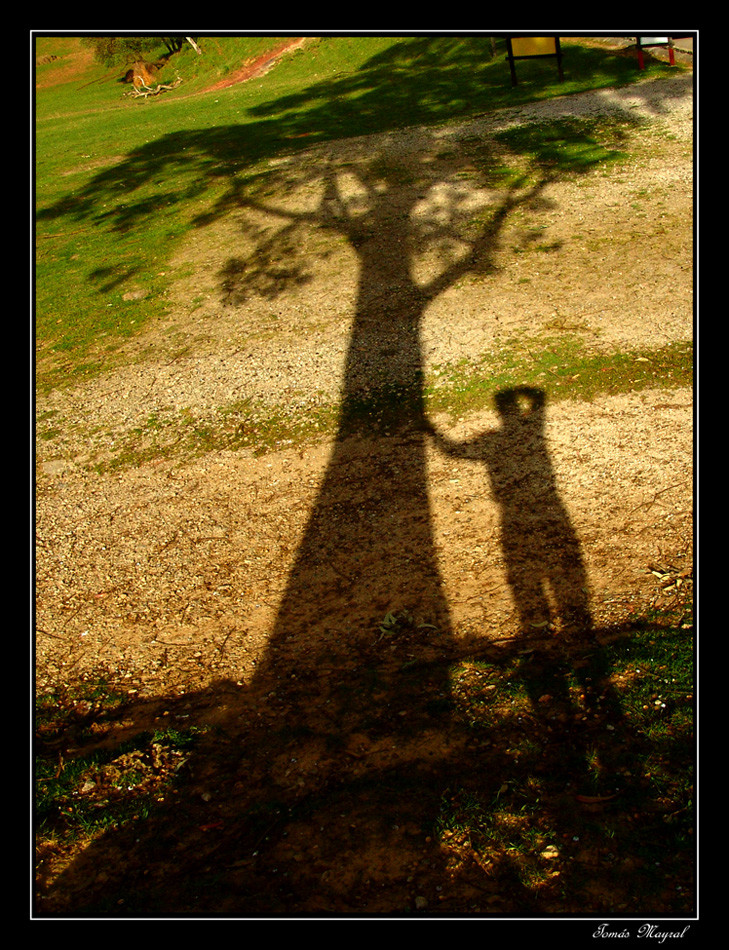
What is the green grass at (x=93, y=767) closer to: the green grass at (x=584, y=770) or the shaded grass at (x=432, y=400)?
the green grass at (x=584, y=770)

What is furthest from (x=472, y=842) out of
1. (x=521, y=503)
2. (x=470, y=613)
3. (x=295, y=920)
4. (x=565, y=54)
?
(x=565, y=54)

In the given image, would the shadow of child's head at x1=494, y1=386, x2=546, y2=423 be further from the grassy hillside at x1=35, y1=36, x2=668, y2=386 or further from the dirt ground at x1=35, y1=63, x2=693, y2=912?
the grassy hillside at x1=35, y1=36, x2=668, y2=386

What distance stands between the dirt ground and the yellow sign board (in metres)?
7.56

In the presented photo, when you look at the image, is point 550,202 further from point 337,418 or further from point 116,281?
point 116,281

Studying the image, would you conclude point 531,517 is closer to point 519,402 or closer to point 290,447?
point 519,402

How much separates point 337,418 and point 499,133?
990 cm

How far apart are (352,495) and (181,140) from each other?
16.4 metres

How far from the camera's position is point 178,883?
10.1 feet

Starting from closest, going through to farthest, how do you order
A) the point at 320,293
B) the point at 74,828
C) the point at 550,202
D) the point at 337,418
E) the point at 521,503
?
1. the point at 74,828
2. the point at 521,503
3. the point at 337,418
4. the point at 320,293
5. the point at 550,202

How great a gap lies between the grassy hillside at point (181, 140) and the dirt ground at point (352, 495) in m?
1.51

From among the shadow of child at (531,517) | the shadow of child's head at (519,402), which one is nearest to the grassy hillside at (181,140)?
the shadow of child's head at (519,402)

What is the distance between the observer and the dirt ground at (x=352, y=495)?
437 centimetres

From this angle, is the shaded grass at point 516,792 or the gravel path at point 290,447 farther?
the gravel path at point 290,447

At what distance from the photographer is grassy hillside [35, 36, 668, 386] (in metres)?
10.6
